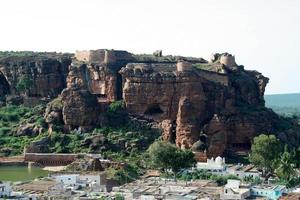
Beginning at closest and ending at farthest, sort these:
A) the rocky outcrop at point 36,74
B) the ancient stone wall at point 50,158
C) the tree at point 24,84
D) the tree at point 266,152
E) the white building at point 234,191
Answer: the white building at point 234,191
the tree at point 266,152
the ancient stone wall at point 50,158
the tree at point 24,84
the rocky outcrop at point 36,74

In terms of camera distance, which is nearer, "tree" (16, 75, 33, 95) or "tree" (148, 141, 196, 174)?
"tree" (148, 141, 196, 174)

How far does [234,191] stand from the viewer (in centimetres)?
4919

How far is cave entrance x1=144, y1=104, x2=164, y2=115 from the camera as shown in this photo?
2876 inches

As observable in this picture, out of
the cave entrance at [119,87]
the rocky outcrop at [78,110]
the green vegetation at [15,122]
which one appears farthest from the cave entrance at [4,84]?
the cave entrance at [119,87]

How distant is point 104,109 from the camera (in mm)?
72438

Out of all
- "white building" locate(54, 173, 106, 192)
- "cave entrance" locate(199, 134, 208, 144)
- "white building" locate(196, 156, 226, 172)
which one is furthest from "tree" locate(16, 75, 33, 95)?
"white building" locate(54, 173, 106, 192)

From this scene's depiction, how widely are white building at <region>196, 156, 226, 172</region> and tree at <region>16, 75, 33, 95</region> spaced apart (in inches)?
940

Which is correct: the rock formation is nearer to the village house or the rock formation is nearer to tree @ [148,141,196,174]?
tree @ [148,141,196,174]

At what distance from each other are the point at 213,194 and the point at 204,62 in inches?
1291

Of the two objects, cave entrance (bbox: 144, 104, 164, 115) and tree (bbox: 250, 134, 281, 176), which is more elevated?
cave entrance (bbox: 144, 104, 164, 115)

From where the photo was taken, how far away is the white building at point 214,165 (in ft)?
197

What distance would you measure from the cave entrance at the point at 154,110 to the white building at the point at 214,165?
11.3m

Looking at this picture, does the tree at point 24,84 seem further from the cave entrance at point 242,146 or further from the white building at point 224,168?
the white building at point 224,168

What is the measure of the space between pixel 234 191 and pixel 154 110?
25223 millimetres
